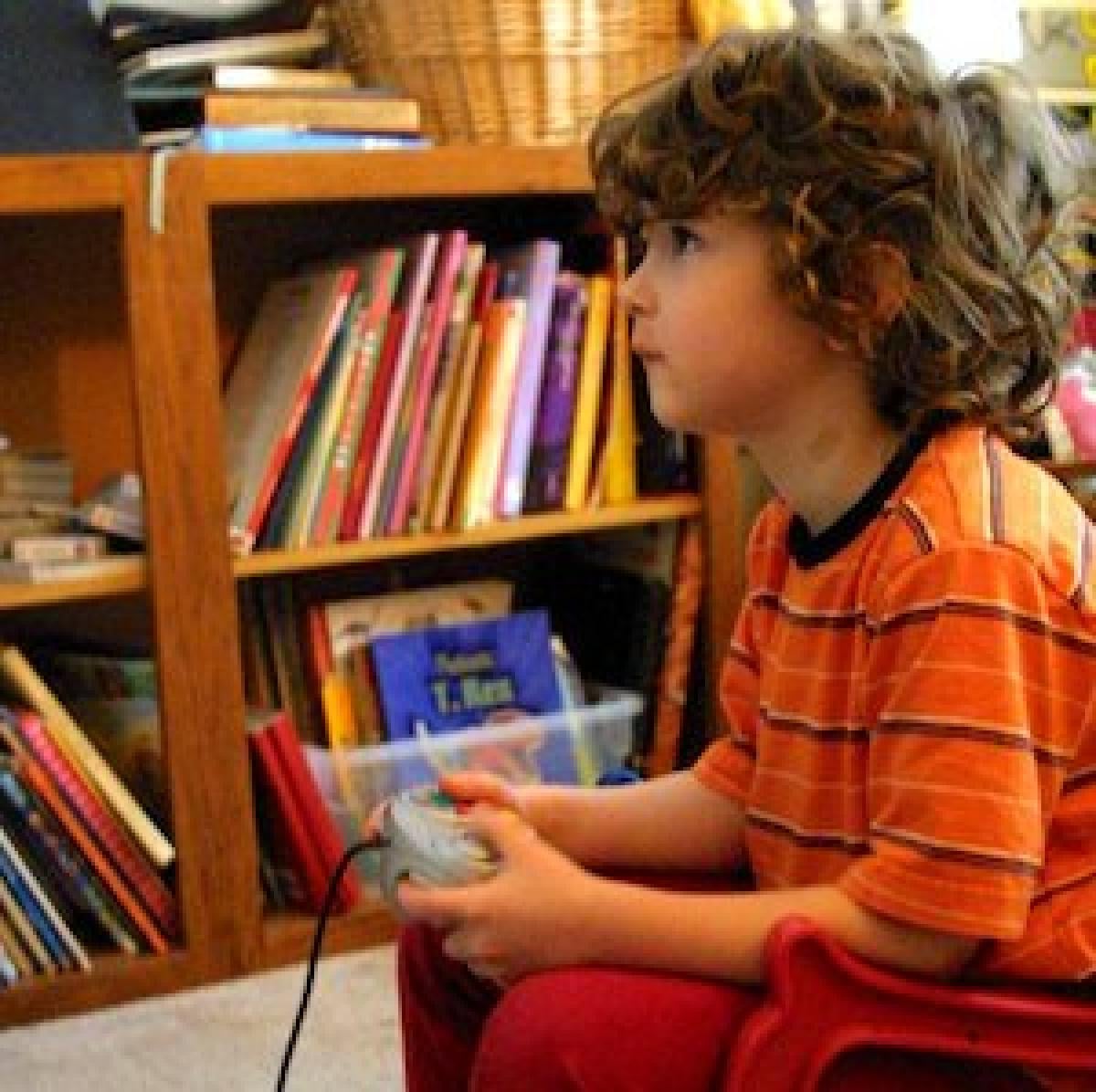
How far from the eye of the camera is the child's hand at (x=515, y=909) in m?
0.93

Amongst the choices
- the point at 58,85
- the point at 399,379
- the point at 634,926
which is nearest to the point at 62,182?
the point at 58,85

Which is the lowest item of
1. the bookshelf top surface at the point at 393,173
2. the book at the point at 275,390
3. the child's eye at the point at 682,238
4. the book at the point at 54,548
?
the book at the point at 54,548

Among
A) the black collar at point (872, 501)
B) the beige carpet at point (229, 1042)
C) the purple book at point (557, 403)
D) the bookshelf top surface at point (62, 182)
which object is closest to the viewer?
the black collar at point (872, 501)

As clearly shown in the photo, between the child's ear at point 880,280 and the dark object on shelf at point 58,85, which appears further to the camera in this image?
the dark object on shelf at point 58,85

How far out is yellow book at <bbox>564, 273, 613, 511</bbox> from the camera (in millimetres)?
1875

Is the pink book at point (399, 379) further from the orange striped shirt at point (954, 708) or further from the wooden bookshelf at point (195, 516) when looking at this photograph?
the orange striped shirt at point (954, 708)

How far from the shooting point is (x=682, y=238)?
1041 millimetres

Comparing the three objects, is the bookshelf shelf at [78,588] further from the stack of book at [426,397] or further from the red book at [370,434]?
the red book at [370,434]

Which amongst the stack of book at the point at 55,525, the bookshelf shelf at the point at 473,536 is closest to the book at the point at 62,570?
the stack of book at the point at 55,525

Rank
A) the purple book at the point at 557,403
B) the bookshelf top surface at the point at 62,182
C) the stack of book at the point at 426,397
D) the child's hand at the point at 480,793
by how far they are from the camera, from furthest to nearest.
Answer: the purple book at the point at 557,403 < the stack of book at the point at 426,397 < the bookshelf top surface at the point at 62,182 < the child's hand at the point at 480,793

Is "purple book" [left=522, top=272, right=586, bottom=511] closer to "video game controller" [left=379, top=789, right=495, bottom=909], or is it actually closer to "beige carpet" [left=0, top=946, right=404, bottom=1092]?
"beige carpet" [left=0, top=946, right=404, bottom=1092]

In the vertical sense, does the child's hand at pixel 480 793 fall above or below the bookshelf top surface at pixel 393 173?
below

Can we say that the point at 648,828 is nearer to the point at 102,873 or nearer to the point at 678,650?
the point at 102,873

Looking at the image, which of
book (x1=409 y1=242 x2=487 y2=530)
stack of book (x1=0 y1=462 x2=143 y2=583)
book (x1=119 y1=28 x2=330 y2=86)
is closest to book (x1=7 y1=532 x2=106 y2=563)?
stack of book (x1=0 y1=462 x2=143 y2=583)
